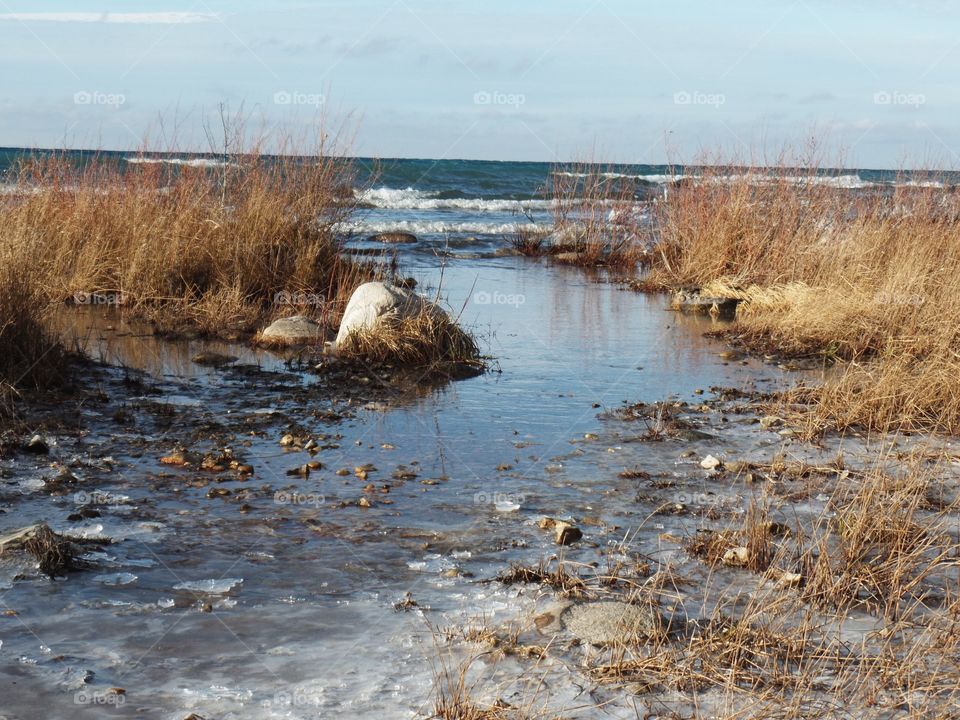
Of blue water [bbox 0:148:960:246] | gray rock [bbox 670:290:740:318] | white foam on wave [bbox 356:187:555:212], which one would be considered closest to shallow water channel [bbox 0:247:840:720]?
gray rock [bbox 670:290:740:318]

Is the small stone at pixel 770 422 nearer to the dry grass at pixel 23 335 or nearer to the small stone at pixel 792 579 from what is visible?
the small stone at pixel 792 579

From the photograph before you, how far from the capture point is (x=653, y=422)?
6762 mm

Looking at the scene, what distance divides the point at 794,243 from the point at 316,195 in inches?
→ 230

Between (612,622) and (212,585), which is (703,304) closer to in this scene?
(612,622)

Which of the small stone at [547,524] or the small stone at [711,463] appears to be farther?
the small stone at [711,463]

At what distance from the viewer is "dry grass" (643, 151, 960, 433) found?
6.68 meters

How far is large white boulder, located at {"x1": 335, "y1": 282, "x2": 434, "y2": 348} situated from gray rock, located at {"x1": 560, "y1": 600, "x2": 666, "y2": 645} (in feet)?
16.5

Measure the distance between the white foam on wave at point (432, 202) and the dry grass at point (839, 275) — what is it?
14571 mm

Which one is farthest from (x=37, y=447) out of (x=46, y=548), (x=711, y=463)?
(x=711, y=463)

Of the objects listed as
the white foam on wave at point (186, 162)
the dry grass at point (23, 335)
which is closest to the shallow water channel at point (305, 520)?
the dry grass at point (23, 335)

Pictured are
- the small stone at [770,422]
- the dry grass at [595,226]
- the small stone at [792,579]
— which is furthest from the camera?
the dry grass at [595,226]

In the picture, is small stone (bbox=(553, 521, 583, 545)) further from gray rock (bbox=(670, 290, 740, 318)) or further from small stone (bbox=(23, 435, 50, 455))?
gray rock (bbox=(670, 290, 740, 318))

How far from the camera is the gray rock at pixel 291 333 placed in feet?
29.9

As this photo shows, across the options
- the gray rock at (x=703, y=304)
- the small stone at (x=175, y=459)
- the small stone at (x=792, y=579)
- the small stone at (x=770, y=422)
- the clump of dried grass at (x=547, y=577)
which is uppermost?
the gray rock at (x=703, y=304)
